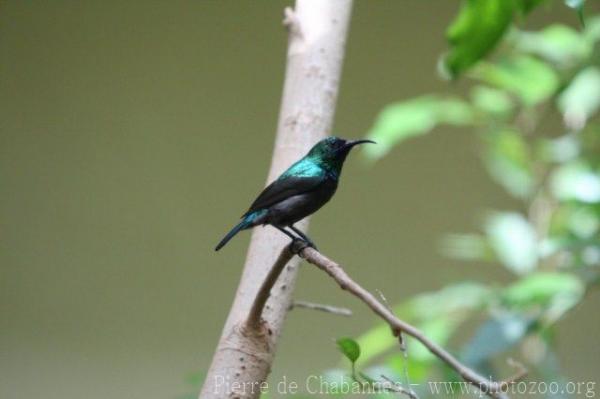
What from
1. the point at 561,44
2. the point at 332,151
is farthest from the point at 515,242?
the point at 332,151

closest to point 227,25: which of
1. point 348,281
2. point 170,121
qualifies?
point 170,121

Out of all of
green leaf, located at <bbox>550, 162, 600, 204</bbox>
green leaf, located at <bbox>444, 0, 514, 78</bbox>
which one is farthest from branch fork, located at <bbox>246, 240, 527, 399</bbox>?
green leaf, located at <bbox>550, 162, 600, 204</bbox>

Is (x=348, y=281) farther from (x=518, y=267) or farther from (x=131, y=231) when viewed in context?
(x=131, y=231)

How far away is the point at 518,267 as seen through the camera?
1968 mm

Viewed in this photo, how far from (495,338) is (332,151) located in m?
0.68

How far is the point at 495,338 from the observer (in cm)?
176

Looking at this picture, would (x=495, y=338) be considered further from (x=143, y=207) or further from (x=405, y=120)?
(x=143, y=207)

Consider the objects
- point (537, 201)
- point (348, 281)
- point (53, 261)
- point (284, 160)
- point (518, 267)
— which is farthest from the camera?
point (53, 261)

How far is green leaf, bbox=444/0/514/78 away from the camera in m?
1.14

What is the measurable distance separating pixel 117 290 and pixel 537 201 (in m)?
1.33

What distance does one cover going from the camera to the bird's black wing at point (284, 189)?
1.24 m

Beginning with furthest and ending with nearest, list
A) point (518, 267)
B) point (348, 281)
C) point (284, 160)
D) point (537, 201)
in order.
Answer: point (537, 201)
point (518, 267)
point (284, 160)
point (348, 281)

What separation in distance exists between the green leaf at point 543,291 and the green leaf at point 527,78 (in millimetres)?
433

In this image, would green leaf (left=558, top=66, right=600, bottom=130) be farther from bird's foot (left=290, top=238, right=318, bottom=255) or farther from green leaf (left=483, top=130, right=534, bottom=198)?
bird's foot (left=290, top=238, right=318, bottom=255)
